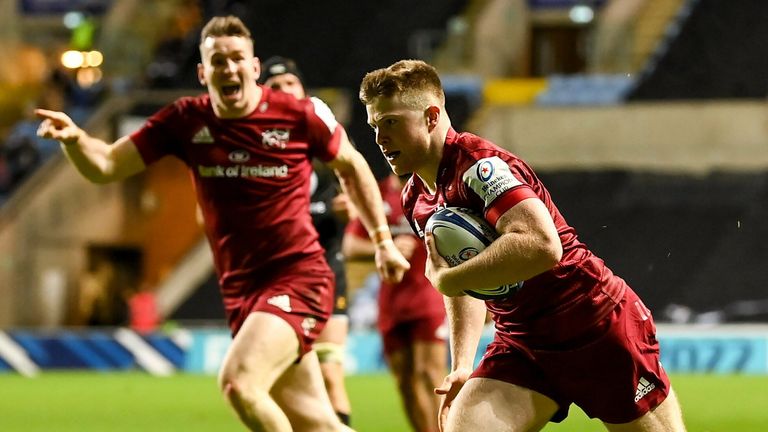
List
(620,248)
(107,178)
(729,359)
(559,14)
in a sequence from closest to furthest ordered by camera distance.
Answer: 1. (107,178)
2. (729,359)
3. (620,248)
4. (559,14)

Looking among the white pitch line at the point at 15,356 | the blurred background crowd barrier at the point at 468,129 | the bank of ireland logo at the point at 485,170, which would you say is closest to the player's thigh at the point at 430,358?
the bank of ireland logo at the point at 485,170

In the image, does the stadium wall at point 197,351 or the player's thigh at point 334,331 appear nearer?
the player's thigh at point 334,331

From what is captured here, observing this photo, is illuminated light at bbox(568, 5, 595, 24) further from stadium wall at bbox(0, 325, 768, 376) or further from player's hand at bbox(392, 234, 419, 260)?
player's hand at bbox(392, 234, 419, 260)

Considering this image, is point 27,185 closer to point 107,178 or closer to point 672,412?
point 107,178

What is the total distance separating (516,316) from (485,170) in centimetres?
66

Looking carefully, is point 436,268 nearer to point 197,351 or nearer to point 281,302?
point 281,302

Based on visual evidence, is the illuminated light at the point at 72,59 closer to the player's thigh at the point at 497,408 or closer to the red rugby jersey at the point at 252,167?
the red rugby jersey at the point at 252,167

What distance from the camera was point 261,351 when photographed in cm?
654

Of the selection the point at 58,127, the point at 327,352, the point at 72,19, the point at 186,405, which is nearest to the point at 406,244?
the point at 327,352

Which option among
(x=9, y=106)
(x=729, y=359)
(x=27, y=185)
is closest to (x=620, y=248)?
(x=729, y=359)

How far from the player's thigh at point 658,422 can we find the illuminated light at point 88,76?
23.4 meters

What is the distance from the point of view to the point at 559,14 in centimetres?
2828

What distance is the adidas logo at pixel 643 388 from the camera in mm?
5320

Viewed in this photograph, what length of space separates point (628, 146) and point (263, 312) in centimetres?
1692
